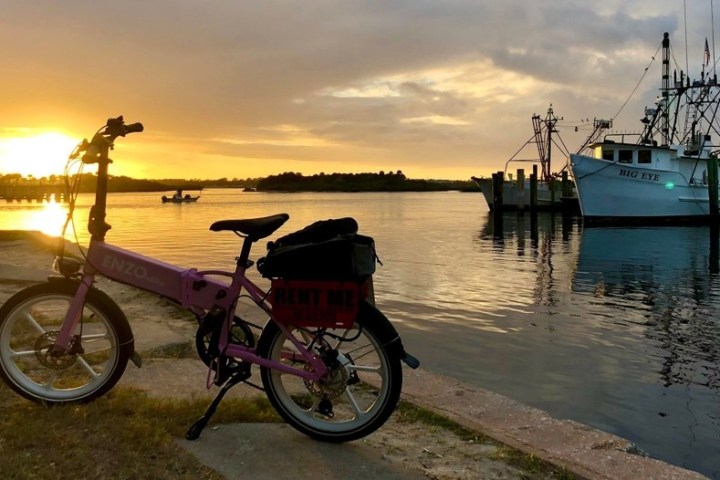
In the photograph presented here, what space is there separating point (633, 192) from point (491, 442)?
145 feet

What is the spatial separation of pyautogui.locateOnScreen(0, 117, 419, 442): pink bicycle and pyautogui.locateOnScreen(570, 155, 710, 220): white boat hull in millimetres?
42553

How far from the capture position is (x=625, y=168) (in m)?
42.2

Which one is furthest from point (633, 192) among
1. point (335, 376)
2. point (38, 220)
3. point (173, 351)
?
point (38, 220)

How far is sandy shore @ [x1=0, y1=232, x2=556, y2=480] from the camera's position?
11.4 ft

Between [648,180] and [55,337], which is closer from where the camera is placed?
[55,337]

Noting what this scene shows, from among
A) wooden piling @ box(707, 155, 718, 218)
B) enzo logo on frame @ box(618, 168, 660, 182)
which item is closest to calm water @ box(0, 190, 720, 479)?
enzo logo on frame @ box(618, 168, 660, 182)

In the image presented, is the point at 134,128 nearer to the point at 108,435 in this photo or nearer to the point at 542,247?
the point at 108,435

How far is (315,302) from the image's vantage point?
3551 mm

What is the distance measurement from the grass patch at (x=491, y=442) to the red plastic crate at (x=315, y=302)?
1.25 meters

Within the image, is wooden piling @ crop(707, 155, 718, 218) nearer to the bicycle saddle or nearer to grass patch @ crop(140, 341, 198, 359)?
grass patch @ crop(140, 341, 198, 359)

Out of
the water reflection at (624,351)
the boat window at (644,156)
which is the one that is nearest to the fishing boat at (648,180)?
the boat window at (644,156)

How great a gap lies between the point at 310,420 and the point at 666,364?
22.9 ft

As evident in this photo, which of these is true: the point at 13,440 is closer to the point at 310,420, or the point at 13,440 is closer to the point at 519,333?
the point at 310,420

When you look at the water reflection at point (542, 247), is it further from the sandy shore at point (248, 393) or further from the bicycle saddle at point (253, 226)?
the bicycle saddle at point (253, 226)
